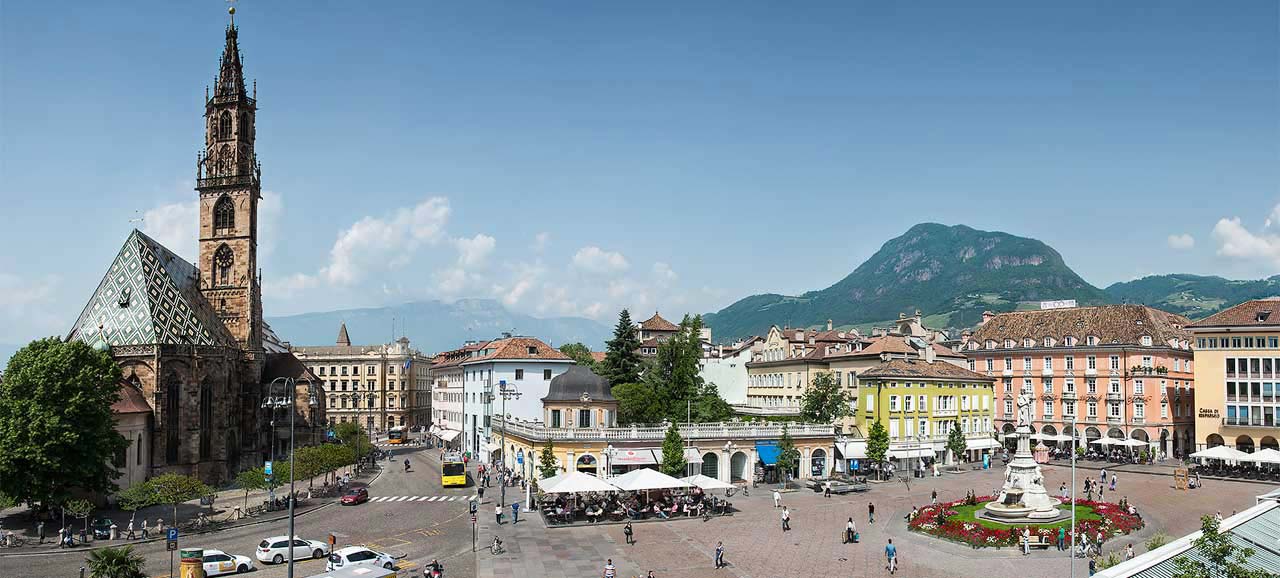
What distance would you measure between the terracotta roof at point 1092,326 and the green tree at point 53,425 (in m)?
82.7

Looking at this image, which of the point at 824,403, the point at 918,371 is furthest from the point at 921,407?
the point at 824,403

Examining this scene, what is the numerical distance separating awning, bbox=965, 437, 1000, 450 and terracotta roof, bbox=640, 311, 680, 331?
66243 millimetres

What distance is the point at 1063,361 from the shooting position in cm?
9550

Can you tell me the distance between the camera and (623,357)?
95500 mm

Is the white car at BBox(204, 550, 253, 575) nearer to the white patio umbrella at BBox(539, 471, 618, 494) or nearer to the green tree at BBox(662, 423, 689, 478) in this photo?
the white patio umbrella at BBox(539, 471, 618, 494)

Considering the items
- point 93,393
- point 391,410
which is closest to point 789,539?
point 93,393

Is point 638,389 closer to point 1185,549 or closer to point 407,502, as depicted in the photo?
point 407,502

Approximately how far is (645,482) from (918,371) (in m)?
37.6

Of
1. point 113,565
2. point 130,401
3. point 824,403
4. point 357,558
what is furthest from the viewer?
point 824,403

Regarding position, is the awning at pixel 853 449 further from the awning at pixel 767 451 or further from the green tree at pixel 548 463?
the green tree at pixel 548 463

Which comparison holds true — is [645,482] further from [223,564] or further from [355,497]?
[223,564]

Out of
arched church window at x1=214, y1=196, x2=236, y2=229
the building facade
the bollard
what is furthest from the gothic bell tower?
the building facade

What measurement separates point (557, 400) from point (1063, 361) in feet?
177

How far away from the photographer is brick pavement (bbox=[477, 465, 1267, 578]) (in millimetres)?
39594
